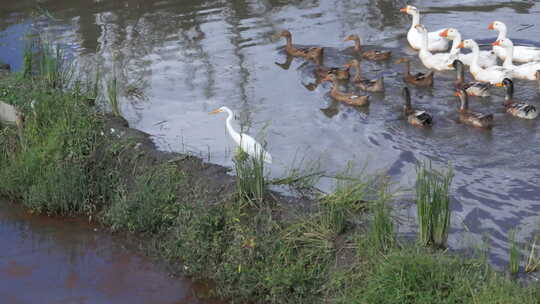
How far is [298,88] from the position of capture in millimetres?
11016

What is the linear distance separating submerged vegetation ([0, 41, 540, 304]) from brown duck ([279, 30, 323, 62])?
3.70 metres

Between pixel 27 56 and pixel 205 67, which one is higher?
pixel 27 56

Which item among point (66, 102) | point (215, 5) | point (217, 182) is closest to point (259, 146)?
point (217, 182)

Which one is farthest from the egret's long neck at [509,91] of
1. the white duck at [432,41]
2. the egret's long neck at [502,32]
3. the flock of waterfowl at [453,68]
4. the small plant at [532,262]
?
the small plant at [532,262]

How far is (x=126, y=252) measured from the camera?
24.2 feet

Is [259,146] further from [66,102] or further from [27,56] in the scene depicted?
[27,56]

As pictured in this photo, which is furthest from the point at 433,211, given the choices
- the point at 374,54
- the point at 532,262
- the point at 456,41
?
the point at 456,41

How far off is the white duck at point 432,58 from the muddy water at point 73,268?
599 centimetres

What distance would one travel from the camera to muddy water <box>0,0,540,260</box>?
795 cm

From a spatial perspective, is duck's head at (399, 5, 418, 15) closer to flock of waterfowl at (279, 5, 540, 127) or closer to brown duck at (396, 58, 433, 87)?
flock of waterfowl at (279, 5, 540, 127)

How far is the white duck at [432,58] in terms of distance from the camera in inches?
453

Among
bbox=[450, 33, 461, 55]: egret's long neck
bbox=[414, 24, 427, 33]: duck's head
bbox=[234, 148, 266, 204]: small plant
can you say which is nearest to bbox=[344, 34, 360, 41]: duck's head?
bbox=[414, 24, 427, 33]: duck's head

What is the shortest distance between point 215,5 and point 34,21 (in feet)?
11.5

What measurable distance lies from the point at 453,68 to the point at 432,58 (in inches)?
13.6
